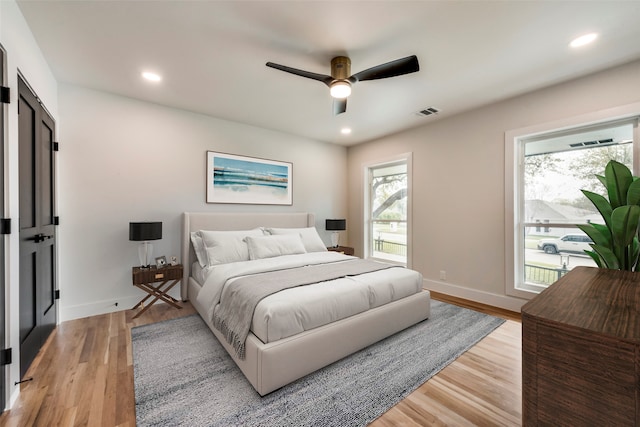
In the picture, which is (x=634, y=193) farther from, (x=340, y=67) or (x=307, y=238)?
(x=307, y=238)

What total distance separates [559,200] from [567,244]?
51 centimetres

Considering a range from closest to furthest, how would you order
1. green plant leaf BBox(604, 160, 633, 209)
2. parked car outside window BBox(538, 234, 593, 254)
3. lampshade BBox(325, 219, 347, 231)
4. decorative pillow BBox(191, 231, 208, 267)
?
green plant leaf BBox(604, 160, 633, 209)
parked car outside window BBox(538, 234, 593, 254)
decorative pillow BBox(191, 231, 208, 267)
lampshade BBox(325, 219, 347, 231)

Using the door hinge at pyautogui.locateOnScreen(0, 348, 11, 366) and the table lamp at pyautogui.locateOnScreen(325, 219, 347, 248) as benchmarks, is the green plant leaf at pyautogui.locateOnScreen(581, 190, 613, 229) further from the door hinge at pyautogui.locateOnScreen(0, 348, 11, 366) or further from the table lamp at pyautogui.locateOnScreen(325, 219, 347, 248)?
the door hinge at pyautogui.locateOnScreen(0, 348, 11, 366)

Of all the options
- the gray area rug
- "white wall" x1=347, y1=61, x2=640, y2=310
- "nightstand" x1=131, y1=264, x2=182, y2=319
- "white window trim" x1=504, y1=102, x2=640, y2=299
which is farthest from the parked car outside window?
"nightstand" x1=131, y1=264, x2=182, y2=319

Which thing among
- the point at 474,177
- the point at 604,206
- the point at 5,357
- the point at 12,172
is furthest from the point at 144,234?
the point at 604,206

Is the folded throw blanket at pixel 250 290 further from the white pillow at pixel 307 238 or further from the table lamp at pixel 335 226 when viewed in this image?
the table lamp at pixel 335 226

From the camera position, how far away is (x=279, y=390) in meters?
1.80

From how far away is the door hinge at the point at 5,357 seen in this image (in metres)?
1.58

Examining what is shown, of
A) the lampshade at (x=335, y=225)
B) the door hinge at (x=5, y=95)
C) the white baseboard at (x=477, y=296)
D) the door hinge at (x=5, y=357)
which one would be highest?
the door hinge at (x=5, y=95)

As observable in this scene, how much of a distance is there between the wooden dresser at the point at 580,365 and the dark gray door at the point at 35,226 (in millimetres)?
3010

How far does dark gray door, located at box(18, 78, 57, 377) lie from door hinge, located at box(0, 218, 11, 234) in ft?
1.25

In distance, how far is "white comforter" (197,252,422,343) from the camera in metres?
1.85

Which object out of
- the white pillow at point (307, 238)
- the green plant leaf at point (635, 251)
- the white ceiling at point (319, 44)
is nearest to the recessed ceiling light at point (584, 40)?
the white ceiling at point (319, 44)

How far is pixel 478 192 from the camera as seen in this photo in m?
3.59
